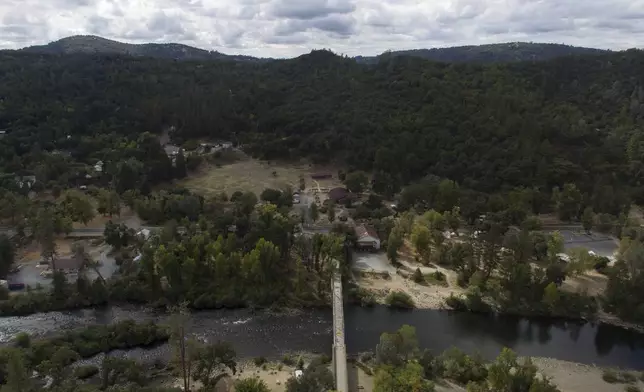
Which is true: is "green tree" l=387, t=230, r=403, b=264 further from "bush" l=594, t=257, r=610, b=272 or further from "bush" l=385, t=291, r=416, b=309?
"bush" l=594, t=257, r=610, b=272

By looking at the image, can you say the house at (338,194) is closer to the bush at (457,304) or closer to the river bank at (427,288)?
the river bank at (427,288)

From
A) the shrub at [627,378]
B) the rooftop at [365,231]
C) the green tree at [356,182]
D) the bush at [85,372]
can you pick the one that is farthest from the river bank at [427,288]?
the green tree at [356,182]

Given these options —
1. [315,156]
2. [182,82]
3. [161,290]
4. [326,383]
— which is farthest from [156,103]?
[326,383]

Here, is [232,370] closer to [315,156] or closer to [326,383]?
[326,383]

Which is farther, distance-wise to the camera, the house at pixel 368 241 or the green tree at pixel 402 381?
the house at pixel 368 241

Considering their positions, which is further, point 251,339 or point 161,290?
point 161,290

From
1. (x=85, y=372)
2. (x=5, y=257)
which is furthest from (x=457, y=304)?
(x=5, y=257)

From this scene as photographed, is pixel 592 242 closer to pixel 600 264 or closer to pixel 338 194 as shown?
pixel 600 264
